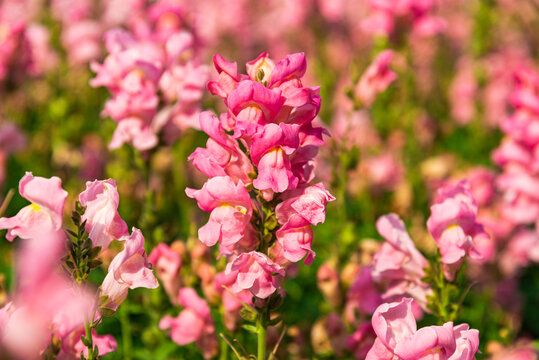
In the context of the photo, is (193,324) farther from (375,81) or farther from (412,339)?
(375,81)

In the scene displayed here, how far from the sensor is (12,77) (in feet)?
13.5

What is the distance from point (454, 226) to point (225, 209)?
76cm

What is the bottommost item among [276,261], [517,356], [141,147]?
[517,356]

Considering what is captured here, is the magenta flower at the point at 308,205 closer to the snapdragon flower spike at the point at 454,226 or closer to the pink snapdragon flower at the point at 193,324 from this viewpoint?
the snapdragon flower spike at the point at 454,226

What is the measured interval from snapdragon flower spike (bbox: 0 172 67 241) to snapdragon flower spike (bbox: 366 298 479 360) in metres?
0.84

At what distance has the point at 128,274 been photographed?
5.67 ft

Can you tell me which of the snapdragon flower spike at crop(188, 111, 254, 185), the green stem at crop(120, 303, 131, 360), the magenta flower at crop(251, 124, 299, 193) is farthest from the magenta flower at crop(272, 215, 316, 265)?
the green stem at crop(120, 303, 131, 360)

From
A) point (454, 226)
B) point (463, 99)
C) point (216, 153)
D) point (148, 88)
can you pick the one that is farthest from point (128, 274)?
point (463, 99)

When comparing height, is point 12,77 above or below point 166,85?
below

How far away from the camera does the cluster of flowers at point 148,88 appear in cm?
265

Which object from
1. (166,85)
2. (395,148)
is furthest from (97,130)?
(166,85)

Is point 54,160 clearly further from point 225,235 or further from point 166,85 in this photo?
point 225,235

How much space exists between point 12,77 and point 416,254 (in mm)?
2998

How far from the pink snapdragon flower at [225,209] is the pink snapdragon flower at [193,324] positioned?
0.62 meters
